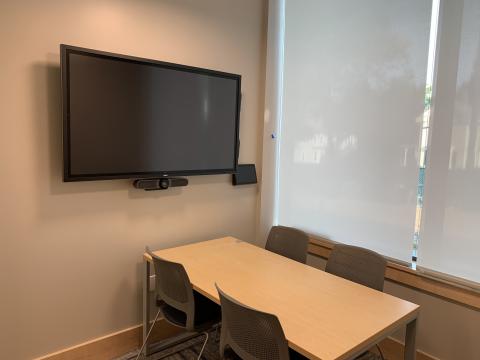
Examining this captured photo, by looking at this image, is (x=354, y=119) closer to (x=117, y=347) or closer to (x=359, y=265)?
(x=359, y=265)

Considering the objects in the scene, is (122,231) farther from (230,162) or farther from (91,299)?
(230,162)

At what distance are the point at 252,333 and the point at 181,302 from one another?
66cm

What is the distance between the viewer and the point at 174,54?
261 centimetres

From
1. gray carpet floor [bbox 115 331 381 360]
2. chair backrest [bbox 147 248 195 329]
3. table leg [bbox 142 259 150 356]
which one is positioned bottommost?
gray carpet floor [bbox 115 331 381 360]

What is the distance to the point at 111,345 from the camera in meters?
2.50

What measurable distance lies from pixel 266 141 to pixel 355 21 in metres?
1.21

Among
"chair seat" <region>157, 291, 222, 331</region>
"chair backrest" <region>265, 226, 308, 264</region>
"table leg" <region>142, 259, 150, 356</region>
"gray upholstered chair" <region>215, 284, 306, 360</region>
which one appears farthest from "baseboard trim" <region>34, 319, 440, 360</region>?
"gray upholstered chair" <region>215, 284, 306, 360</region>

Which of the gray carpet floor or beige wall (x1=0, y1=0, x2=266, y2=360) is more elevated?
beige wall (x1=0, y1=0, x2=266, y2=360)

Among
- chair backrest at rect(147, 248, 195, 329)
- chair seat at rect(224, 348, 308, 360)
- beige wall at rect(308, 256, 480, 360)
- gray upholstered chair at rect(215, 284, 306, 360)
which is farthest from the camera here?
beige wall at rect(308, 256, 480, 360)

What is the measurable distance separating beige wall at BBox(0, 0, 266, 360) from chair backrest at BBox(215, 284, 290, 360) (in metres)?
1.21

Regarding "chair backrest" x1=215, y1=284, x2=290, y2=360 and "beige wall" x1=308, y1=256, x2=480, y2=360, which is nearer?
"chair backrest" x1=215, y1=284, x2=290, y2=360

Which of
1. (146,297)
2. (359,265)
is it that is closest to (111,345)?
(146,297)

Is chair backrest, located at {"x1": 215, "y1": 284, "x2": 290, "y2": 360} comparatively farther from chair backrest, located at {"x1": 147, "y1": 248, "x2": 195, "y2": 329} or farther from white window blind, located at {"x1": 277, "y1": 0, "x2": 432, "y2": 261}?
white window blind, located at {"x1": 277, "y1": 0, "x2": 432, "y2": 261}

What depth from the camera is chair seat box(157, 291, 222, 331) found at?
2041 mm
